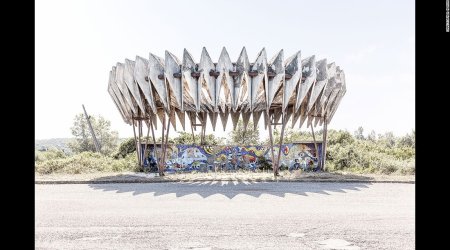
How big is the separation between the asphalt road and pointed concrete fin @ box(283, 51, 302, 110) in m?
8.77

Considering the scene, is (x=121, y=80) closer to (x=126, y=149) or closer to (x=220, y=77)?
(x=220, y=77)

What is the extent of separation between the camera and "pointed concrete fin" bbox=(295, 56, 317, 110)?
2120cm

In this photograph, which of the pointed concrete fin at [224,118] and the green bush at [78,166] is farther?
the pointed concrete fin at [224,118]

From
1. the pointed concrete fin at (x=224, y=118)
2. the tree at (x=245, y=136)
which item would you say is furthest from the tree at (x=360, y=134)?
the pointed concrete fin at (x=224, y=118)

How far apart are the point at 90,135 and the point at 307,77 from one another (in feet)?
198

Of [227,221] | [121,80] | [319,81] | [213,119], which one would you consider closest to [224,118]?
[213,119]

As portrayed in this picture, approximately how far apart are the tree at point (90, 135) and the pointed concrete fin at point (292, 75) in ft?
181

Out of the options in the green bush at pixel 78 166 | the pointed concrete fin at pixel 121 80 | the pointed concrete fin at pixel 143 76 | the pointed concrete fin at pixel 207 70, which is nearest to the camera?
the pointed concrete fin at pixel 207 70

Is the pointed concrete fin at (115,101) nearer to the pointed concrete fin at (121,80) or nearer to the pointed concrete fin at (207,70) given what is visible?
the pointed concrete fin at (121,80)

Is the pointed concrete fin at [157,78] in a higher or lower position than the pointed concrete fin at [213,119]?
higher

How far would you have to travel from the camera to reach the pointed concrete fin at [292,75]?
2072 centimetres

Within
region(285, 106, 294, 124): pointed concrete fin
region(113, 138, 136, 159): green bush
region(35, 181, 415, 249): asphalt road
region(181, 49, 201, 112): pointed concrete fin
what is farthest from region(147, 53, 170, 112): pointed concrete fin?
region(113, 138, 136, 159): green bush
